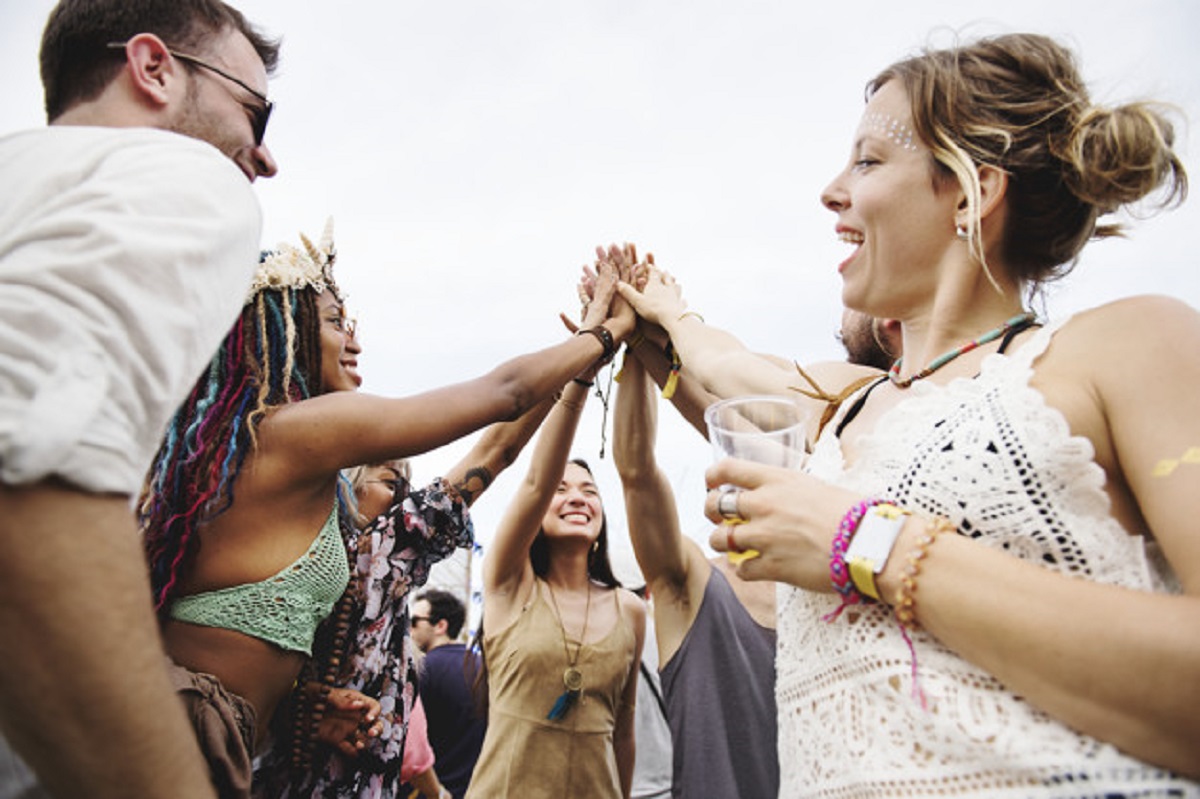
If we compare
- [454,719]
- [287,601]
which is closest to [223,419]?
[287,601]

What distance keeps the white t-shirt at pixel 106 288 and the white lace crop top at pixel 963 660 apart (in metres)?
1.14

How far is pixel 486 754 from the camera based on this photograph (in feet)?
A: 11.6

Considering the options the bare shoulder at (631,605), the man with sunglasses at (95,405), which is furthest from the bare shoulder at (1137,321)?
the bare shoulder at (631,605)

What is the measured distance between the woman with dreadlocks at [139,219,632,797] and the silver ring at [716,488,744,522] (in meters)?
1.00

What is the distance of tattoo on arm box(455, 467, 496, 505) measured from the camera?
115 inches

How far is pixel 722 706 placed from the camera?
2.88m

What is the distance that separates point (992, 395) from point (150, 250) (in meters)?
1.31

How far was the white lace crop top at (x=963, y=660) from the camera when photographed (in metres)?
1.05

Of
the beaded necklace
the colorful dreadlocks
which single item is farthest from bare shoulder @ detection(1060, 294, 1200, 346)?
the colorful dreadlocks

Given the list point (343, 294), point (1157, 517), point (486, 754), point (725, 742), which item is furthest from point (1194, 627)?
point (486, 754)

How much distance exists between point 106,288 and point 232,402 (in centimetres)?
151

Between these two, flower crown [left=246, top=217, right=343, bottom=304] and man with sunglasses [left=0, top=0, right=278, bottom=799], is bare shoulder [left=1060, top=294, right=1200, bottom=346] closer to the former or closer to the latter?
man with sunglasses [left=0, top=0, right=278, bottom=799]

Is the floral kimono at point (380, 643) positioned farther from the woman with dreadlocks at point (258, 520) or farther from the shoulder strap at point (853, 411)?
the shoulder strap at point (853, 411)

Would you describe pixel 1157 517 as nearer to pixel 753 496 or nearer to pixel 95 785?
pixel 753 496
